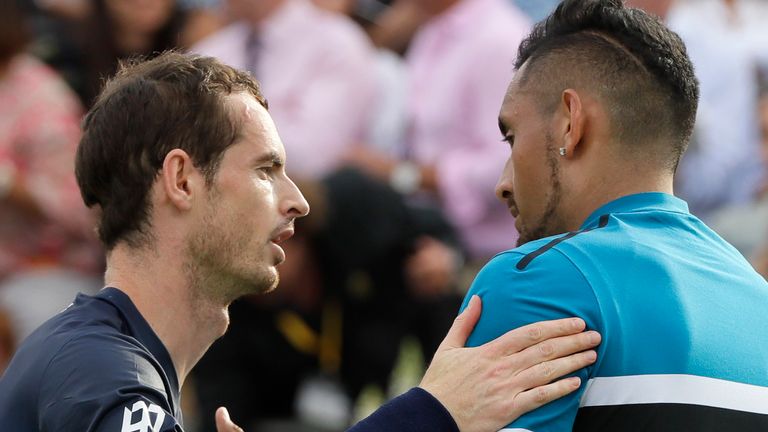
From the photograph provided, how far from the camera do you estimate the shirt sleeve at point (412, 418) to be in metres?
2.67

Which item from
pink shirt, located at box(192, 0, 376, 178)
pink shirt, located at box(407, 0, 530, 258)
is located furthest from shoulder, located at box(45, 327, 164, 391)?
pink shirt, located at box(192, 0, 376, 178)

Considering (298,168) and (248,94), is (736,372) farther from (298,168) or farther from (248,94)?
(298,168)

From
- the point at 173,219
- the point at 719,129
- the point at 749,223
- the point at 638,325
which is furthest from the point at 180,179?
the point at 719,129

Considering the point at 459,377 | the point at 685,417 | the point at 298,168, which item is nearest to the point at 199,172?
the point at 459,377

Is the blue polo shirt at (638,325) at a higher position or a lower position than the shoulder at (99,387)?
higher

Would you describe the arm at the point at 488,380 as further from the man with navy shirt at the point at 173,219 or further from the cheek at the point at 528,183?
the cheek at the point at 528,183

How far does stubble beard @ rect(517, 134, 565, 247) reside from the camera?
9.48 feet

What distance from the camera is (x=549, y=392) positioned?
2.53 m

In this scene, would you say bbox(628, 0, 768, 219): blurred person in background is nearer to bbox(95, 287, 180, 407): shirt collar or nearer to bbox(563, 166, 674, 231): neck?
bbox(563, 166, 674, 231): neck

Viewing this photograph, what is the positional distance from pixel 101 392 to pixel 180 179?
67cm

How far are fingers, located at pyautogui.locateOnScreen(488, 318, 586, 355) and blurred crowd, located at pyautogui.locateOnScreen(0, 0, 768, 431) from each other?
10.5 feet

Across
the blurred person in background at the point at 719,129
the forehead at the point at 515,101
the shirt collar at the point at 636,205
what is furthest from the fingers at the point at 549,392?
the blurred person in background at the point at 719,129

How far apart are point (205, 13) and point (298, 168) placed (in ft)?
4.79

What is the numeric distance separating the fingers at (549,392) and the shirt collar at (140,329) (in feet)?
2.96
